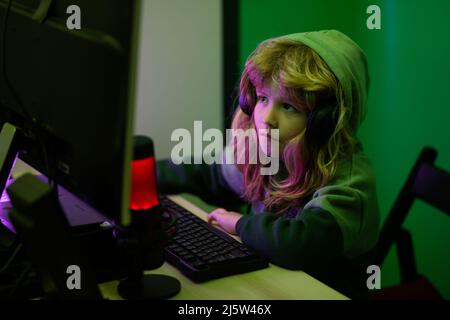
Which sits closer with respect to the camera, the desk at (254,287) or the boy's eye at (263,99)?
the desk at (254,287)

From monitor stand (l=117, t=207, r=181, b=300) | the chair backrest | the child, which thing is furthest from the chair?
monitor stand (l=117, t=207, r=181, b=300)

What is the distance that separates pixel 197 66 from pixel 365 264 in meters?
1.13

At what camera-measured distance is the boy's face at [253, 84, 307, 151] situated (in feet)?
4.03

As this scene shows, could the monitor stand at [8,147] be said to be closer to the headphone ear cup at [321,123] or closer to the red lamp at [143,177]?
the red lamp at [143,177]

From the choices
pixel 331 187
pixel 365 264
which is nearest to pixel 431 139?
pixel 365 264

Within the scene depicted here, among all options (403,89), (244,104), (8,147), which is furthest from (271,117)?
(403,89)

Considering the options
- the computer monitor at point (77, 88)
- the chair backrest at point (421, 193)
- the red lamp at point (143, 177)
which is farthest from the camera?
the chair backrest at point (421, 193)

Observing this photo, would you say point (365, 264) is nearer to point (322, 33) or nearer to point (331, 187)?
point (331, 187)

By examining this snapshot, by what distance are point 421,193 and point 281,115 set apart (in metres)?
0.49

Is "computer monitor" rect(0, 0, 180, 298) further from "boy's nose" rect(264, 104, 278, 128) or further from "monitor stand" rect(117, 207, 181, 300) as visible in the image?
"boy's nose" rect(264, 104, 278, 128)

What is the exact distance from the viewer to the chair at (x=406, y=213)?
1454 mm

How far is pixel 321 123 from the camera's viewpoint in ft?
3.88

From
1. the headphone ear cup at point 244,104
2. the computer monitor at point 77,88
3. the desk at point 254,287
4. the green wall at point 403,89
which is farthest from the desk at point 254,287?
the green wall at point 403,89

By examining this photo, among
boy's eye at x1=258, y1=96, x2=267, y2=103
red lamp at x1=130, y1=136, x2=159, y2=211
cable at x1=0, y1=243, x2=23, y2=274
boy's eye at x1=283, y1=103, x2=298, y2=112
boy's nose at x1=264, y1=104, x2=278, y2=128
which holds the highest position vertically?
boy's eye at x1=258, y1=96, x2=267, y2=103
